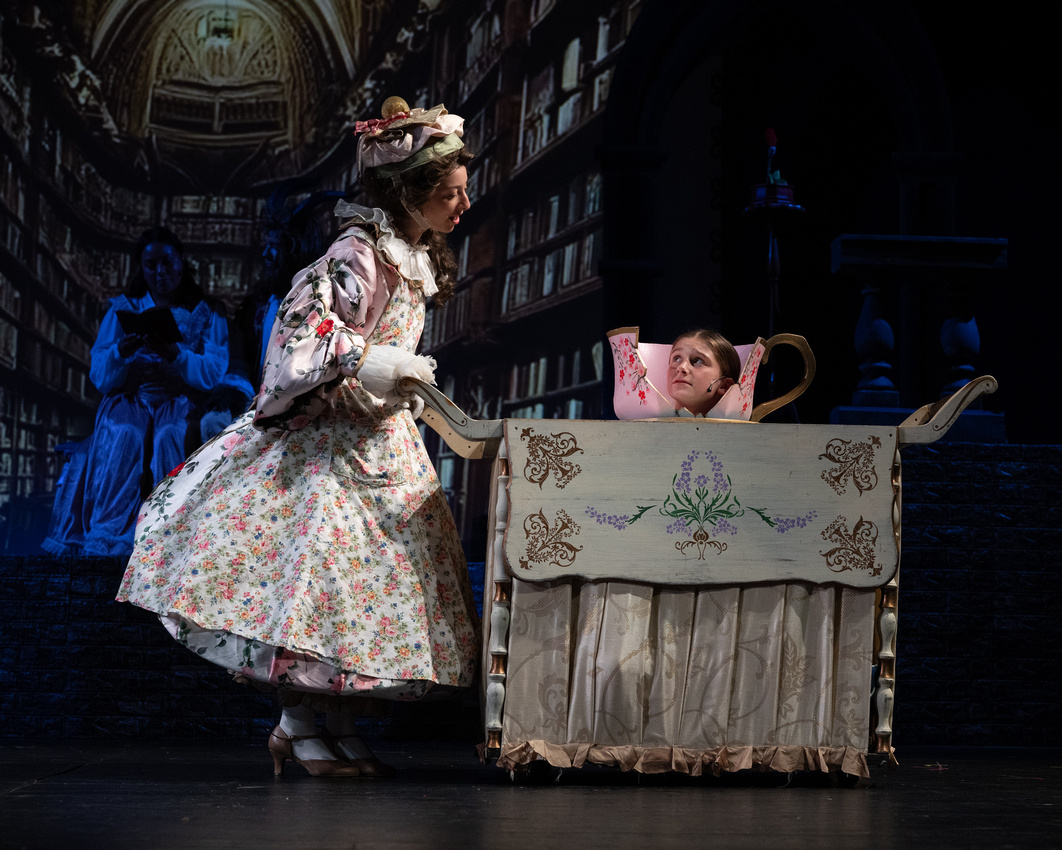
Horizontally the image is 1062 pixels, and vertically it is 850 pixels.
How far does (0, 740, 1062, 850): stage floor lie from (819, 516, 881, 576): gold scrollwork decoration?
1.31 ft

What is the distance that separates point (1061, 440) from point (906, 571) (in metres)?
2.33

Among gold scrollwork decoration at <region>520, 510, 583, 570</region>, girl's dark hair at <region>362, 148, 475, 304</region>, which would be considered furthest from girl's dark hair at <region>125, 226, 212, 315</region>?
gold scrollwork decoration at <region>520, 510, 583, 570</region>

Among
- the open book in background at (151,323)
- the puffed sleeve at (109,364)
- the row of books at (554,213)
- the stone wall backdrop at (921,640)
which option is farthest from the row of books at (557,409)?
the stone wall backdrop at (921,640)

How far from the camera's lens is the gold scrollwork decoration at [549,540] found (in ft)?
7.25

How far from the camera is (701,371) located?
245cm

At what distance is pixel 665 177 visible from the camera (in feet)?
16.3

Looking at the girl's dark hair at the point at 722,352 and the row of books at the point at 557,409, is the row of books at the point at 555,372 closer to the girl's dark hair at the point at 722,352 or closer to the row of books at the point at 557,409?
the row of books at the point at 557,409

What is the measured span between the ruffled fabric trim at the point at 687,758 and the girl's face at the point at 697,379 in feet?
2.19

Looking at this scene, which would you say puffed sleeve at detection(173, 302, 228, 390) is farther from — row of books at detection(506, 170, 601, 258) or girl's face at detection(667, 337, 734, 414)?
girl's face at detection(667, 337, 734, 414)

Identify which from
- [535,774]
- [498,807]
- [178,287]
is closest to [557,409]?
[178,287]

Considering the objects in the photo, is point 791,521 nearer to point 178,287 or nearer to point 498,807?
point 498,807

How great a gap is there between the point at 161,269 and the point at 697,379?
2.70 meters

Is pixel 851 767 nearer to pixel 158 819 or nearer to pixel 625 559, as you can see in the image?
pixel 625 559

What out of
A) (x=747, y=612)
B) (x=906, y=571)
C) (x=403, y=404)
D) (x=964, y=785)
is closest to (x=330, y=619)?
(x=403, y=404)
